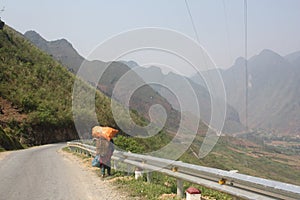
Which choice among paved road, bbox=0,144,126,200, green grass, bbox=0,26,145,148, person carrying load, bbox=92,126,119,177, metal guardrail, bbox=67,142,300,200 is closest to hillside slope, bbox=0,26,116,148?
green grass, bbox=0,26,145,148

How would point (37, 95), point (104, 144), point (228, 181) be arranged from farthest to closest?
1. point (37, 95)
2. point (104, 144)
3. point (228, 181)

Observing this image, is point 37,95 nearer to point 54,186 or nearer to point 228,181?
point 54,186

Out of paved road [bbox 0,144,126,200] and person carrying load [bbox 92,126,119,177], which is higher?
person carrying load [bbox 92,126,119,177]

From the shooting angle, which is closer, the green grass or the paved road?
the paved road

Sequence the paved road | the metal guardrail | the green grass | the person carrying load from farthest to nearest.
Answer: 1. the green grass
2. the person carrying load
3. the paved road
4. the metal guardrail

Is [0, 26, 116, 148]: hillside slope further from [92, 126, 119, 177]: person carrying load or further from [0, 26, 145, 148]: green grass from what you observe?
[92, 126, 119, 177]: person carrying load

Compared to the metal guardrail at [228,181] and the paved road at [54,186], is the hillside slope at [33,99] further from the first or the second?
the metal guardrail at [228,181]

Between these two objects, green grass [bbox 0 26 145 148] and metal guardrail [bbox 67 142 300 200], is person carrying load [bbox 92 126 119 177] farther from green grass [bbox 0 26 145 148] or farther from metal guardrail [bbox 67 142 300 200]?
green grass [bbox 0 26 145 148]

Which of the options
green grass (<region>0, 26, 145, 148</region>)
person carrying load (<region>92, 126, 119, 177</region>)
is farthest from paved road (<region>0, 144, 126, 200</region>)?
green grass (<region>0, 26, 145, 148</region>)

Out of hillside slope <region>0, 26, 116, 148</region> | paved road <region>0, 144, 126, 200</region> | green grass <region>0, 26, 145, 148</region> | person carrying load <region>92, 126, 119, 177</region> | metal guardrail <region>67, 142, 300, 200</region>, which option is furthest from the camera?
green grass <region>0, 26, 145, 148</region>

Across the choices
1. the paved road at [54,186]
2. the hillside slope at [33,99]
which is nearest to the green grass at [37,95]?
the hillside slope at [33,99]

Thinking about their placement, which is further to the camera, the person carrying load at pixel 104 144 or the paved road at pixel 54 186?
the person carrying load at pixel 104 144

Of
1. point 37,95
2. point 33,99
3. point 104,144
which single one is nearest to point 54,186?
point 104,144

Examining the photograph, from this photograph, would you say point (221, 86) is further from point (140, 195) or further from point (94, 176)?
point (94, 176)
